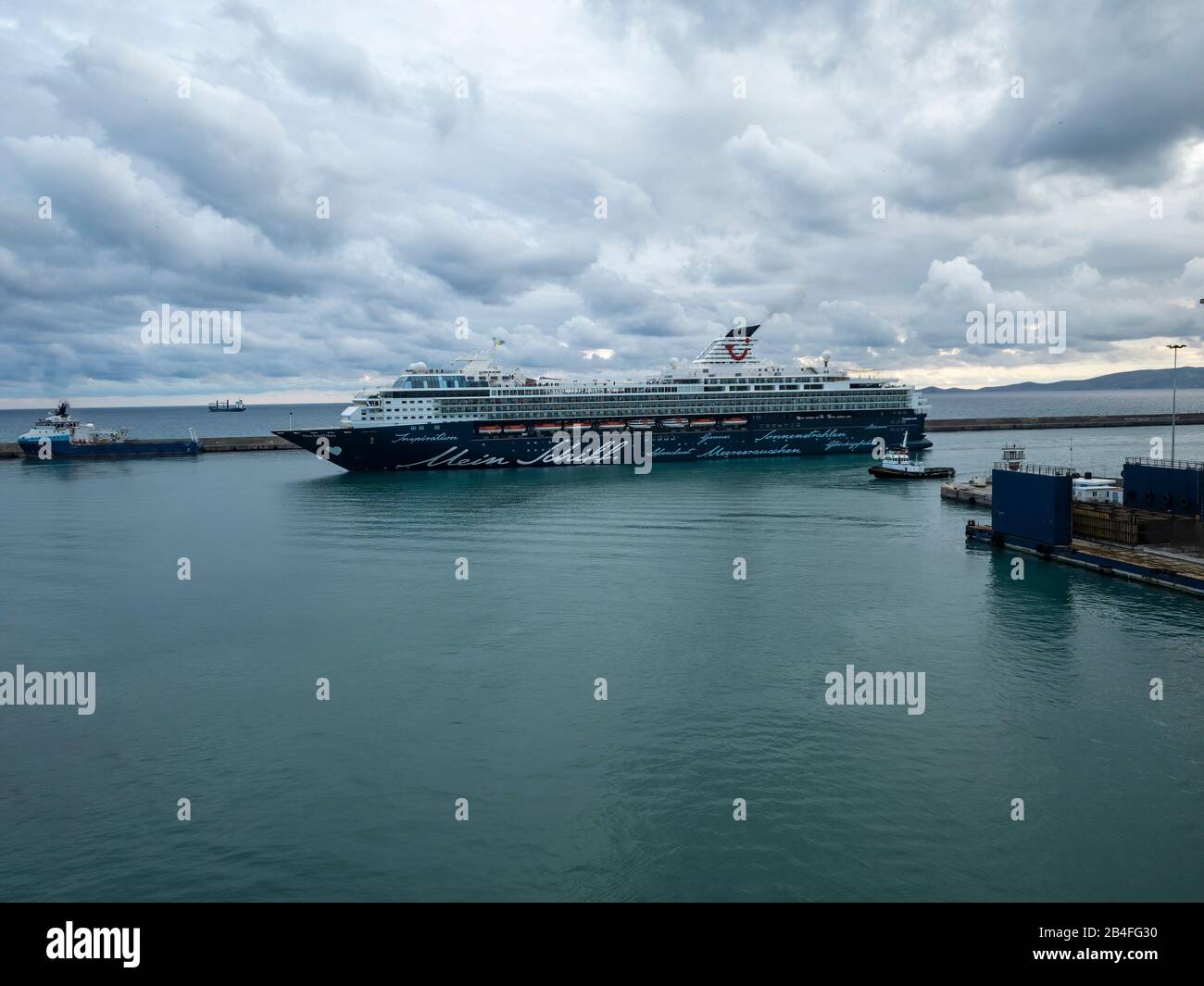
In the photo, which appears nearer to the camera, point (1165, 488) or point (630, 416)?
point (1165, 488)

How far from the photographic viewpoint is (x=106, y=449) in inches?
4587

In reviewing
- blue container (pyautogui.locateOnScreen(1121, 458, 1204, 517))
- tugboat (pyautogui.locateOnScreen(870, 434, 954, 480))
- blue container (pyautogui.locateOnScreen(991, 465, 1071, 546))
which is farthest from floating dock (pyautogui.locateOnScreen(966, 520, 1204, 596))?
tugboat (pyautogui.locateOnScreen(870, 434, 954, 480))

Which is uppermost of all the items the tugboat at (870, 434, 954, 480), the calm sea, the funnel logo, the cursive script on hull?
the funnel logo

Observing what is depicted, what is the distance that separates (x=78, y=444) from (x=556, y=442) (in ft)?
249

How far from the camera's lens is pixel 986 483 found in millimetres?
62031

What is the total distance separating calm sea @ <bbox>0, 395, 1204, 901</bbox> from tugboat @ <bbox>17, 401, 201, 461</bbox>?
86693 mm

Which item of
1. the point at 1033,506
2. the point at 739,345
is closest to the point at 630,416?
the point at 739,345

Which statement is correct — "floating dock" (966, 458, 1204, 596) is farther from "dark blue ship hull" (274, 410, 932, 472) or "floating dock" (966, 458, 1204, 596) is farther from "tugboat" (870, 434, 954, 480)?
"dark blue ship hull" (274, 410, 932, 472)

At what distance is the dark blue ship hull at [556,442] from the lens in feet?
290

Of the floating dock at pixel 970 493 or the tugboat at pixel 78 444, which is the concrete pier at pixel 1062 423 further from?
the tugboat at pixel 78 444

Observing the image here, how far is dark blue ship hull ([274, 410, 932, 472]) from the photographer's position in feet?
290

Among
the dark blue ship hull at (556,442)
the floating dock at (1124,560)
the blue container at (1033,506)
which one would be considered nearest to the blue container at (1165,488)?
the floating dock at (1124,560)

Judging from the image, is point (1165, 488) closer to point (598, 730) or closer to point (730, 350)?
point (598, 730)
